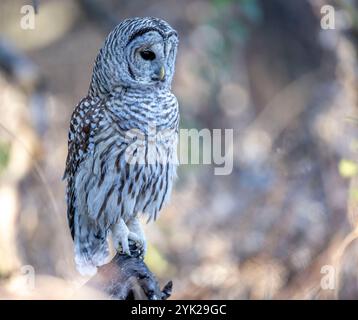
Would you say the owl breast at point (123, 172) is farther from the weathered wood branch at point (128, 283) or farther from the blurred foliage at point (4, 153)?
the blurred foliage at point (4, 153)

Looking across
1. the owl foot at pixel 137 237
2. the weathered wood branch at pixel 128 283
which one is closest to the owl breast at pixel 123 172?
the owl foot at pixel 137 237

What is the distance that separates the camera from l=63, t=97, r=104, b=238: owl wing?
13.0 ft

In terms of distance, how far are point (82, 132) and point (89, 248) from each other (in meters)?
0.63

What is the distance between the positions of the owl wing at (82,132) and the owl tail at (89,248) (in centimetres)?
19

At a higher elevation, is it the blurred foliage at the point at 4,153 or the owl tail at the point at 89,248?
the blurred foliage at the point at 4,153

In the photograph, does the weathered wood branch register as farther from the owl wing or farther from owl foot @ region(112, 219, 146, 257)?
the owl wing

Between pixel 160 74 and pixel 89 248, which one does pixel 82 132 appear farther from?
pixel 89 248

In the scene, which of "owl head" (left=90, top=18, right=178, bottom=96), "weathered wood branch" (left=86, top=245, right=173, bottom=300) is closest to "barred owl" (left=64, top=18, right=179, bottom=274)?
"owl head" (left=90, top=18, right=178, bottom=96)

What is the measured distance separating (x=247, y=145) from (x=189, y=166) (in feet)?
4.03

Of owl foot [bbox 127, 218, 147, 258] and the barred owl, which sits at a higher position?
the barred owl

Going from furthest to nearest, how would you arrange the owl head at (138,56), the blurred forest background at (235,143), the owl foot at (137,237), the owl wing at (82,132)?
the blurred forest background at (235,143) → the owl foot at (137,237) → the owl wing at (82,132) → the owl head at (138,56)

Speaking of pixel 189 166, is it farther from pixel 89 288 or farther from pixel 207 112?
pixel 89 288

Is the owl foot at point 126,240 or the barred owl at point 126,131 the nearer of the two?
the barred owl at point 126,131

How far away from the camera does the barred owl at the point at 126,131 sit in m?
3.86
